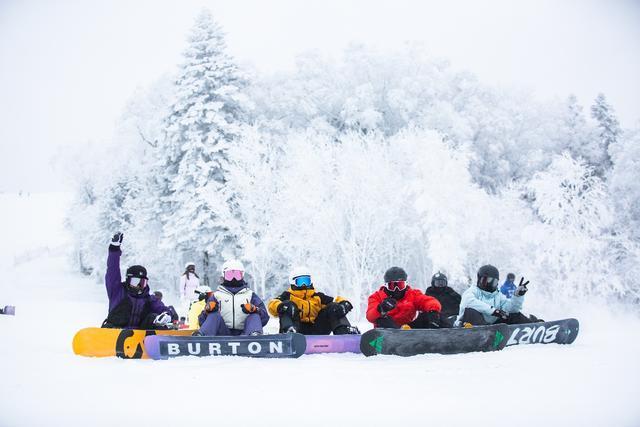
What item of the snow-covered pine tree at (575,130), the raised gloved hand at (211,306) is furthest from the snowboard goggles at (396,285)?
the snow-covered pine tree at (575,130)

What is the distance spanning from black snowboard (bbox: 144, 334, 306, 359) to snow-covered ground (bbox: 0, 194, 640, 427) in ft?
0.54

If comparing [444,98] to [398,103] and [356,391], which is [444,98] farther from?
[356,391]

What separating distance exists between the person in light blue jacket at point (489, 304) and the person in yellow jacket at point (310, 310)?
1.62m

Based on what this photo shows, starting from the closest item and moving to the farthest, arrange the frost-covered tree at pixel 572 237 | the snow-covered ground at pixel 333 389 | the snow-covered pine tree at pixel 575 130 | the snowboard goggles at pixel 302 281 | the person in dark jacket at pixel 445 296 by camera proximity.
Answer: the snow-covered ground at pixel 333 389, the snowboard goggles at pixel 302 281, the person in dark jacket at pixel 445 296, the frost-covered tree at pixel 572 237, the snow-covered pine tree at pixel 575 130

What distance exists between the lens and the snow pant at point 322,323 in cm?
791

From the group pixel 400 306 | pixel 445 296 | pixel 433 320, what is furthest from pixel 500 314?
pixel 445 296

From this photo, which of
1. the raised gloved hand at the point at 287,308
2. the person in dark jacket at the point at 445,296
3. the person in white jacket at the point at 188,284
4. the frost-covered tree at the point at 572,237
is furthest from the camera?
the frost-covered tree at the point at 572,237

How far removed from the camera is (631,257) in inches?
1029

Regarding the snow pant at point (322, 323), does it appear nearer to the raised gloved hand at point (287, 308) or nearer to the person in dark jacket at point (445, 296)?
the raised gloved hand at point (287, 308)

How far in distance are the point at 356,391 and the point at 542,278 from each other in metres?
23.0

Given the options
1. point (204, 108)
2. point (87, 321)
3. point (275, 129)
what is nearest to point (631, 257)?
point (275, 129)

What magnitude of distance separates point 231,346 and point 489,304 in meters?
3.76

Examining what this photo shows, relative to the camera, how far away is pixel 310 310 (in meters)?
8.20

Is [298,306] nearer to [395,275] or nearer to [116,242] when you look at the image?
[395,275]
